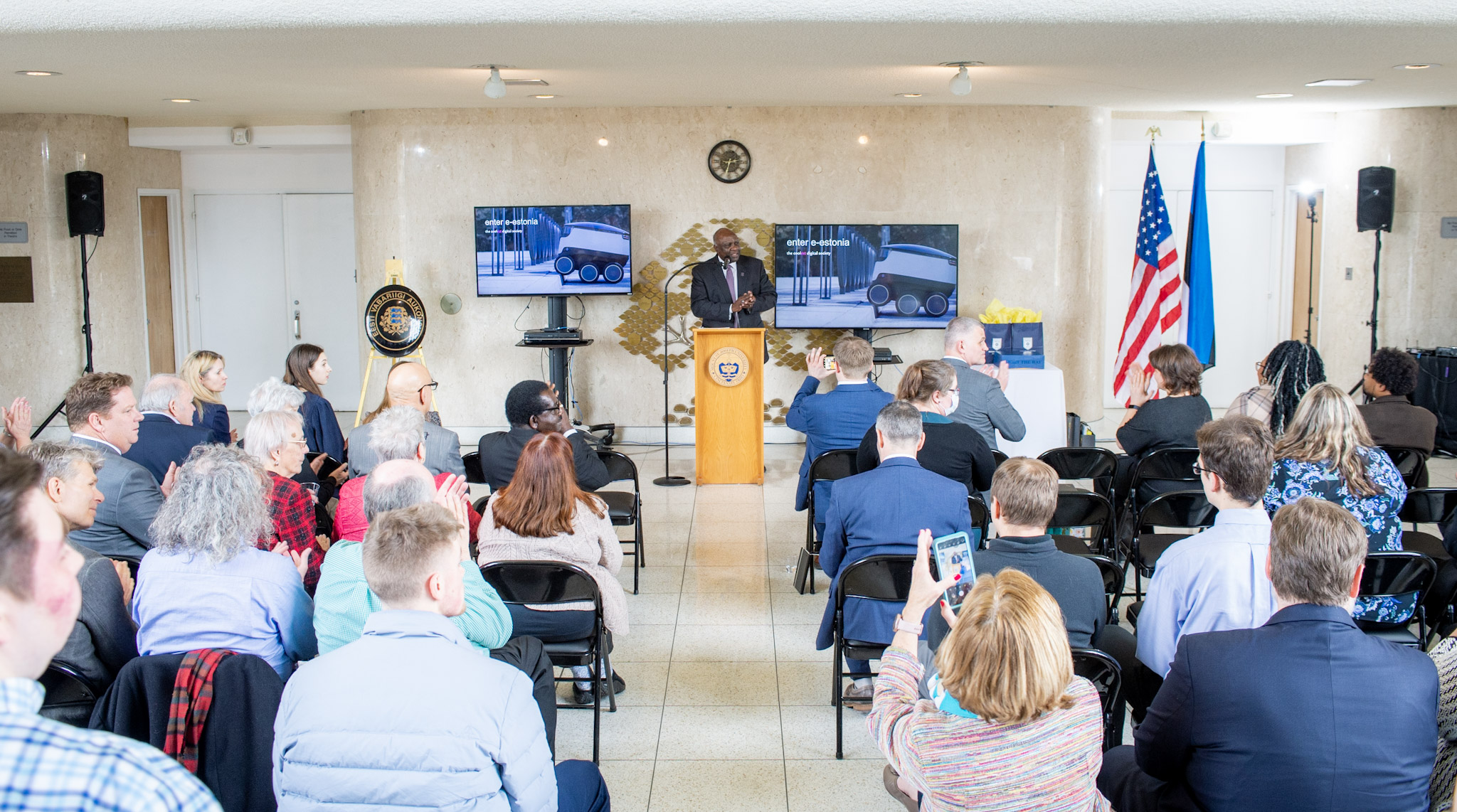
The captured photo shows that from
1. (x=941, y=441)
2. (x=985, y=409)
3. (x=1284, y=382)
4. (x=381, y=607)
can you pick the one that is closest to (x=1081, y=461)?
(x=985, y=409)

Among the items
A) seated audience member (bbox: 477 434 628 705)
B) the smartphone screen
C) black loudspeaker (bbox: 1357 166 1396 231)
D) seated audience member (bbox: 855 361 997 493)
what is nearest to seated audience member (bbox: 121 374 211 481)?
seated audience member (bbox: 477 434 628 705)

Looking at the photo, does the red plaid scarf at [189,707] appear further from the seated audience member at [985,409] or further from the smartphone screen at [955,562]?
the seated audience member at [985,409]

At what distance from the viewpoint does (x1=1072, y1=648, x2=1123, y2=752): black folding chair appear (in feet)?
8.86

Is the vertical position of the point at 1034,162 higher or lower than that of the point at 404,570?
higher

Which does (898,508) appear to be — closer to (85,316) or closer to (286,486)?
(286,486)

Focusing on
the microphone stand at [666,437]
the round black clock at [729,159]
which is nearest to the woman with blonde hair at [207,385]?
the microphone stand at [666,437]

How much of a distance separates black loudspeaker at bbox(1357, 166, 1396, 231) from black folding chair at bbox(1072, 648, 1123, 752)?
26.5 feet

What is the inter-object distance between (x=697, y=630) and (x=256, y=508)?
2344 mm

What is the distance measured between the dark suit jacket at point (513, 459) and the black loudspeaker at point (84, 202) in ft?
22.2

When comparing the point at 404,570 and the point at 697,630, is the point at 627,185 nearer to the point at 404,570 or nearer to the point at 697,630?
the point at 697,630

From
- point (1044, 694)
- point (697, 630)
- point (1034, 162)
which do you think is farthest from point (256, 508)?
point (1034, 162)

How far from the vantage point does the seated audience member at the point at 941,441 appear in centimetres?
450

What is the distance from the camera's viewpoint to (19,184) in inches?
376

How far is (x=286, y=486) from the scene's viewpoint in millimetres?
3693
